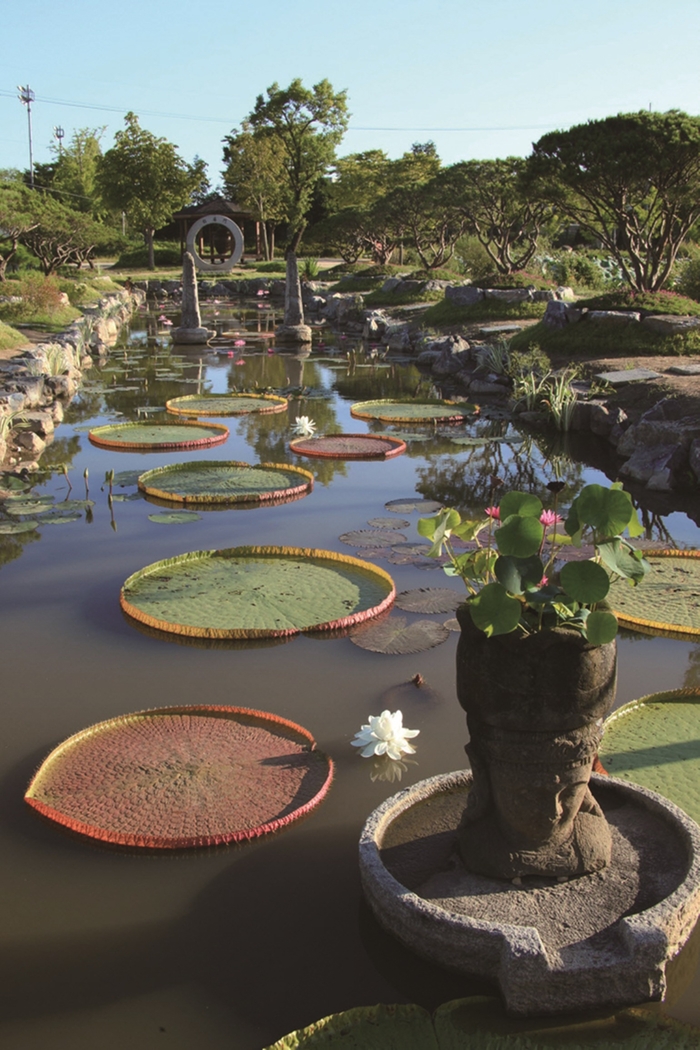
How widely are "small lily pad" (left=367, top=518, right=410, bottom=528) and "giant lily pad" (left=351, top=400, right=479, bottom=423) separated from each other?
13.8 feet

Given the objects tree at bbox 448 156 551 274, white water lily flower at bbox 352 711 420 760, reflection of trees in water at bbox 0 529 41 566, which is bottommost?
white water lily flower at bbox 352 711 420 760

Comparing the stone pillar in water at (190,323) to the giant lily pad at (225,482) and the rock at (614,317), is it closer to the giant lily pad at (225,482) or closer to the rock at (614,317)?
the rock at (614,317)

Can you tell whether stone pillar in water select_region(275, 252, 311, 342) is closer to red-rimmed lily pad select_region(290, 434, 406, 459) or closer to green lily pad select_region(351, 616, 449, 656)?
red-rimmed lily pad select_region(290, 434, 406, 459)

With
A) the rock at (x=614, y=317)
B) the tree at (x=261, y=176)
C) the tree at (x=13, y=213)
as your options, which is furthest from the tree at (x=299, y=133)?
the rock at (x=614, y=317)

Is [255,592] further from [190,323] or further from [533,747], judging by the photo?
[190,323]

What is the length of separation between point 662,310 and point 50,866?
12.5 metres

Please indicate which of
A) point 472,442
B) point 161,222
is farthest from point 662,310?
point 161,222

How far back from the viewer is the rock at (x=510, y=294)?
17.7 meters

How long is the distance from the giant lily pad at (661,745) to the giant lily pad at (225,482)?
408cm

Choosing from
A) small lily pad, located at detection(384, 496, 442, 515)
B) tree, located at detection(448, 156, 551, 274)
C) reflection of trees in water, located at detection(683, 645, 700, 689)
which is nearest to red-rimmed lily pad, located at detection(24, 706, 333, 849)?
reflection of trees in water, located at detection(683, 645, 700, 689)

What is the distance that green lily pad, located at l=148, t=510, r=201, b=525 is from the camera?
6.70 m

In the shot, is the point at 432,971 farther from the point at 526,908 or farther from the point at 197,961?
the point at 197,961

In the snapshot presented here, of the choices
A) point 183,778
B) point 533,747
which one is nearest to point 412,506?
point 183,778

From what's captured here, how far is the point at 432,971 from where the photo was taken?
2.46m
